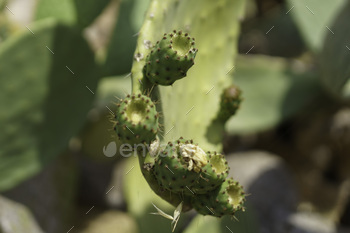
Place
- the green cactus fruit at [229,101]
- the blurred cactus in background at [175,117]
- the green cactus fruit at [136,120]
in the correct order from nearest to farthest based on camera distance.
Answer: the green cactus fruit at [136,120] → the blurred cactus in background at [175,117] → the green cactus fruit at [229,101]

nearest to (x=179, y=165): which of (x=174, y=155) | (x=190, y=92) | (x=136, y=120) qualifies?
(x=174, y=155)

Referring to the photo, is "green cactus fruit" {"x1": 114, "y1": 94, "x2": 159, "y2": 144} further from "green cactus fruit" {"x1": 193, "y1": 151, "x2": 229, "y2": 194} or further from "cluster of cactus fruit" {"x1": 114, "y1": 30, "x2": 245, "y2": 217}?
"green cactus fruit" {"x1": 193, "y1": 151, "x2": 229, "y2": 194}

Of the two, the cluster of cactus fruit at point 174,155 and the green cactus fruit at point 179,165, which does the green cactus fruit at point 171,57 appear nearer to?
the cluster of cactus fruit at point 174,155

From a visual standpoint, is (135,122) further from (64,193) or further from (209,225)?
(64,193)

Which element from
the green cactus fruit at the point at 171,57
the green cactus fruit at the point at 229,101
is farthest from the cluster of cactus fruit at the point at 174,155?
the green cactus fruit at the point at 229,101

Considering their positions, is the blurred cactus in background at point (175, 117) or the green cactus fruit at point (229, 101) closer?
the blurred cactus in background at point (175, 117)

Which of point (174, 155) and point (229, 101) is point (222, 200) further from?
point (229, 101)

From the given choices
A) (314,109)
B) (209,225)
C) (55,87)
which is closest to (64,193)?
(55,87)
